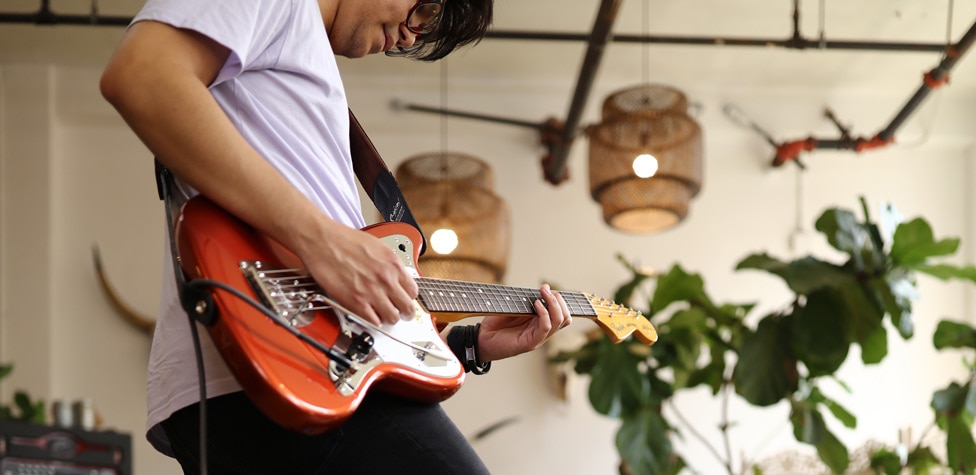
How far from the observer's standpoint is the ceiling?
5.38 m

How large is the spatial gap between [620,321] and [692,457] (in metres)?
4.47

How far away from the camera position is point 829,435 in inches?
171

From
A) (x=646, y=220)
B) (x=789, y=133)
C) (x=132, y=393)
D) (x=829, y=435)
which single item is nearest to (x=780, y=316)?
(x=829, y=435)

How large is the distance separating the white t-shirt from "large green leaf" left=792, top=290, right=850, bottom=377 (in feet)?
9.67

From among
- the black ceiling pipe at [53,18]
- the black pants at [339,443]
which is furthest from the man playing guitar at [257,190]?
the black ceiling pipe at [53,18]

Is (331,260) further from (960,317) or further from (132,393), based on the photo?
(960,317)

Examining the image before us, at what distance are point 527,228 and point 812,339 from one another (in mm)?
2416

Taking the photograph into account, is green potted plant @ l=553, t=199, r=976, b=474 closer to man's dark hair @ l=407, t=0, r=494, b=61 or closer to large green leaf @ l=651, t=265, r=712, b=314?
large green leaf @ l=651, t=265, r=712, b=314

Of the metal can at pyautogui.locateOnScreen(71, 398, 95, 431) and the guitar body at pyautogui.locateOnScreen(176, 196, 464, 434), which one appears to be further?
the metal can at pyautogui.locateOnScreen(71, 398, 95, 431)

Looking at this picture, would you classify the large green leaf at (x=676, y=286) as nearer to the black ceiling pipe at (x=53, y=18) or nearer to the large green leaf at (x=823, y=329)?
the large green leaf at (x=823, y=329)

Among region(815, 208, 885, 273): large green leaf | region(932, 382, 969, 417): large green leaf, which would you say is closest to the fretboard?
region(815, 208, 885, 273): large green leaf

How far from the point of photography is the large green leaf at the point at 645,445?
174 inches

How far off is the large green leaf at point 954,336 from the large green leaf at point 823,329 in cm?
52

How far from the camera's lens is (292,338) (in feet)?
3.43
